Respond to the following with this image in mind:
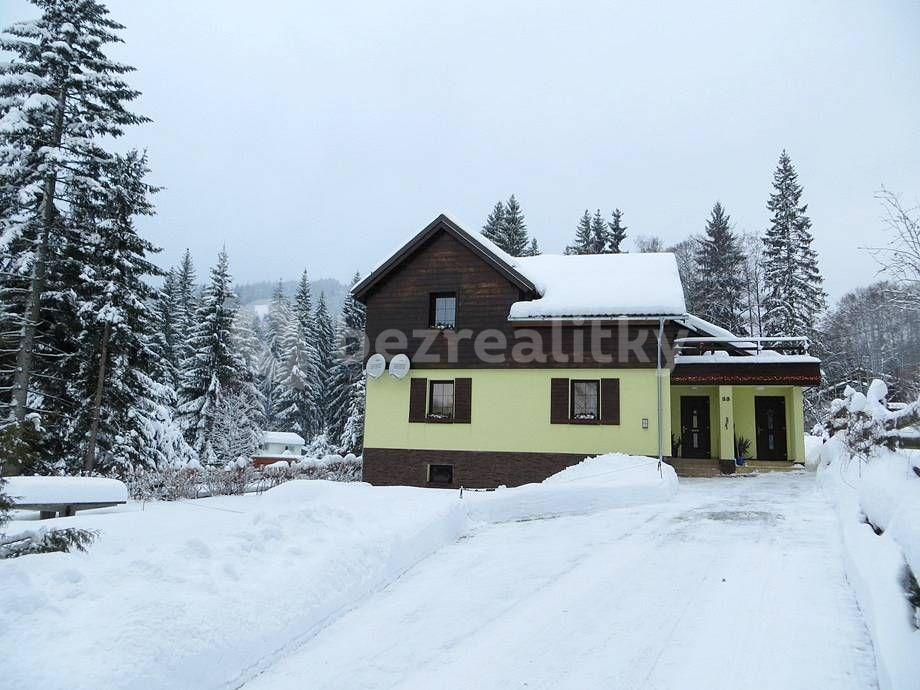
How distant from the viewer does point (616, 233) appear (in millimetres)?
46719

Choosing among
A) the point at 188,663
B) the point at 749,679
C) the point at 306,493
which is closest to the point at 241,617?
the point at 188,663

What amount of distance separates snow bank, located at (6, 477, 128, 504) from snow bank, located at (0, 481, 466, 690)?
4.49 meters

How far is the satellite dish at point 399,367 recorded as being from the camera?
18.8 m

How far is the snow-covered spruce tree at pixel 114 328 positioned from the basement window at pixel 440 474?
9.73 meters

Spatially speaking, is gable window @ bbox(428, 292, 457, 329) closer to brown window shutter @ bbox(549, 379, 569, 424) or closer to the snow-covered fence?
brown window shutter @ bbox(549, 379, 569, 424)

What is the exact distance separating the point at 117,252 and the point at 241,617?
18008 mm

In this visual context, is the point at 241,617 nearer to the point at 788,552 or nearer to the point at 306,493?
the point at 788,552

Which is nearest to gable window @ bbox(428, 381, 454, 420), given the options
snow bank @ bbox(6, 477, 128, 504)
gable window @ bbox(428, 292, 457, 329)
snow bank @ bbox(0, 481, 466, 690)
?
gable window @ bbox(428, 292, 457, 329)

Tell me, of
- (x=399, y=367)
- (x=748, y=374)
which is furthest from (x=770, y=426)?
(x=399, y=367)

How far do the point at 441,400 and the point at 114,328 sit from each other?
1019 cm

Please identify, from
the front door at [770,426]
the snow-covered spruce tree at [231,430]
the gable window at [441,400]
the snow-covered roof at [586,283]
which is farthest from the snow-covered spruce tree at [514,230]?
the gable window at [441,400]

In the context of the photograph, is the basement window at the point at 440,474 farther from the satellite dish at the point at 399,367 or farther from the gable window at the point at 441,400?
the satellite dish at the point at 399,367

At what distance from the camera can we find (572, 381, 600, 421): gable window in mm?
17781

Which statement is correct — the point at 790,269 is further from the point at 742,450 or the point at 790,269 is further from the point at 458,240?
the point at 458,240
